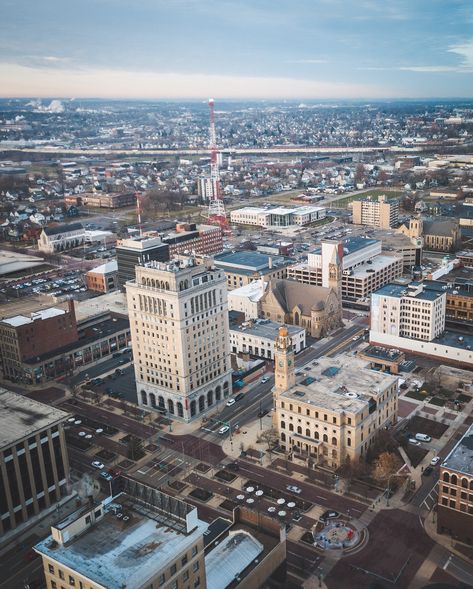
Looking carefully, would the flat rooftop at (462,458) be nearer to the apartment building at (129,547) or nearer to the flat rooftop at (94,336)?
the apartment building at (129,547)

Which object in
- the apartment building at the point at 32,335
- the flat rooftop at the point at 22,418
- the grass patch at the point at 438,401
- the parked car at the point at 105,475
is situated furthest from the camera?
the apartment building at the point at 32,335

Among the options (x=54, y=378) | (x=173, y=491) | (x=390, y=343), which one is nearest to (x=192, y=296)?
(x=173, y=491)

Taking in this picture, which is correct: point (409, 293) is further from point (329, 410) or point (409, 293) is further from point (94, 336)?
point (94, 336)

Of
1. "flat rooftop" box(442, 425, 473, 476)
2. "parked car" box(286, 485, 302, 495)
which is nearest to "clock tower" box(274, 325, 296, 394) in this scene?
"parked car" box(286, 485, 302, 495)

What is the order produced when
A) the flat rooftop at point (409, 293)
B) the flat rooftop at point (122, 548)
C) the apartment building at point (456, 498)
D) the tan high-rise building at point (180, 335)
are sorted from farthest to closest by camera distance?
1. the flat rooftop at point (409, 293)
2. the tan high-rise building at point (180, 335)
3. the apartment building at point (456, 498)
4. the flat rooftop at point (122, 548)

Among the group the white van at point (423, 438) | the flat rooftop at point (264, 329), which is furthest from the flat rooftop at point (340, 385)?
the flat rooftop at point (264, 329)

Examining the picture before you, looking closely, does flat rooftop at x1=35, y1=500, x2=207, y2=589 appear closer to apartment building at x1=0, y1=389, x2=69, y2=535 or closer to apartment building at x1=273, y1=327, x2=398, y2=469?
apartment building at x1=0, y1=389, x2=69, y2=535
